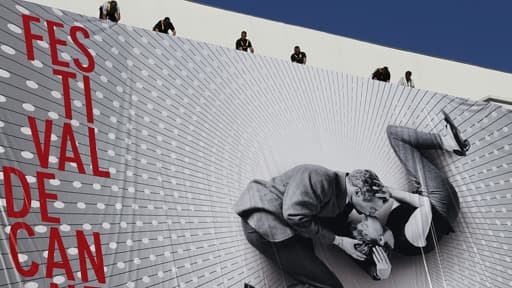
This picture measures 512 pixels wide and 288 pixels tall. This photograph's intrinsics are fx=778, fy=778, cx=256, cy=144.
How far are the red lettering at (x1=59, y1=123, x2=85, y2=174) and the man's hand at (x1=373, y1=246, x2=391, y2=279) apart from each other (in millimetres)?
2702

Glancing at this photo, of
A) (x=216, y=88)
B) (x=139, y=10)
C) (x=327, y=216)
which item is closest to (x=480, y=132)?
(x=327, y=216)

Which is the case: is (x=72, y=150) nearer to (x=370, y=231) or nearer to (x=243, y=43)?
(x=243, y=43)

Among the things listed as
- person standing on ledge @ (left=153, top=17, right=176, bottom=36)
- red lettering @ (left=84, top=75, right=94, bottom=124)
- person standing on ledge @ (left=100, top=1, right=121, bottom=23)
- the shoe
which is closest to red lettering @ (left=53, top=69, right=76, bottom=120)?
red lettering @ (left=84, top=75, right=94, bottom=124)

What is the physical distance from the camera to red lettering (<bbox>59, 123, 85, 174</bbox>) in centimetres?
542

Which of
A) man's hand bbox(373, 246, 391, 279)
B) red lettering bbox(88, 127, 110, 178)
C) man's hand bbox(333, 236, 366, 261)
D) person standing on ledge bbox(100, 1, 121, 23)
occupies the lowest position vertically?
man's hand bbox(373, 246, 391, 279)

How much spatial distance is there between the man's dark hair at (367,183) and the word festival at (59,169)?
239 centimetres

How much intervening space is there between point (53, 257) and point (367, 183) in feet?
10.1

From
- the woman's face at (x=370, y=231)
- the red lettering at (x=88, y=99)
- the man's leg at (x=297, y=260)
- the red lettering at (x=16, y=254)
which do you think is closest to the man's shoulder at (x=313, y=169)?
the woman's face at (x=370, y=231)

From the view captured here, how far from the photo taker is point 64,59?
575 cm

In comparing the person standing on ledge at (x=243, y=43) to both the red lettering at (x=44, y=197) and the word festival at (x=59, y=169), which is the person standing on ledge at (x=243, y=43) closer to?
the word festival at (x=59, y=169)

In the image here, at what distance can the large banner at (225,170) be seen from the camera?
532 cm

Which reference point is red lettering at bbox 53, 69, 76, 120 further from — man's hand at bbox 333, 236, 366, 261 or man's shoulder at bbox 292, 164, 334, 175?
man's hand at bbox 333, 236, 366, 261

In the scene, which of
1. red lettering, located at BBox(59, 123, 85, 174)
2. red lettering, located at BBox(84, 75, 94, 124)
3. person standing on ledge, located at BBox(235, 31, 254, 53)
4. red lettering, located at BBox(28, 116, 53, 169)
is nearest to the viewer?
red lettering, located at BBox(28, 116, 53, 169)

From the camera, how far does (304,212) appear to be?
258 inches
